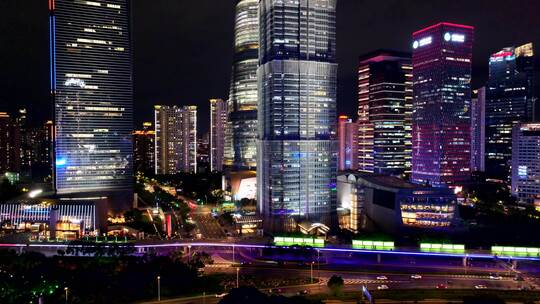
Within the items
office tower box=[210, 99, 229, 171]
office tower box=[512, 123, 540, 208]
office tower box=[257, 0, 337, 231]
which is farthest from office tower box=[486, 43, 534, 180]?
office tower box=[210, 99, 229, 171]

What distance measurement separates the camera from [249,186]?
106 meters

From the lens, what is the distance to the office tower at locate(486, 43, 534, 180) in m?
144

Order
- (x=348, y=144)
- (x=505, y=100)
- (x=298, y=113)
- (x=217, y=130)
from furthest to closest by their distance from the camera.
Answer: (x=217, y=130) → (x=348, y=144) → (x=505, y=100) → (x=298, y=113)

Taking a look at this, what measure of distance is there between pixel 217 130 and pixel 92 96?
8465 centimetres

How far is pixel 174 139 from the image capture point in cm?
16000

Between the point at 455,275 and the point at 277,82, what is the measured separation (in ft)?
136

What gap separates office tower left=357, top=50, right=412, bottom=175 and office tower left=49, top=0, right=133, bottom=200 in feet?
251

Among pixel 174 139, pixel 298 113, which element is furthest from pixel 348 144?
pixel 298 113

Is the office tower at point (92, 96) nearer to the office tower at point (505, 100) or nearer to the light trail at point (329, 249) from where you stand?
the light trail at point (329, 249)

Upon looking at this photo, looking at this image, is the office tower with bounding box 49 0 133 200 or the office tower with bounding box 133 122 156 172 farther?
the office tower with bounding box 133 122 156 172

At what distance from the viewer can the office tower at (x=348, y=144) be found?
5851 inches

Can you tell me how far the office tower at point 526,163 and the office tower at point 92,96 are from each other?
89392 mm

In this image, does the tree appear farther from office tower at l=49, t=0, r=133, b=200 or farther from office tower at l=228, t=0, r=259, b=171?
office tower at l=228, t=0, r=259, b=171

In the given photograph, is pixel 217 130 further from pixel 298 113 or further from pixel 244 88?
pixel 298 113
